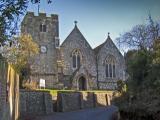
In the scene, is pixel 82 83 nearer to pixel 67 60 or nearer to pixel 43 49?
pixel 67 60

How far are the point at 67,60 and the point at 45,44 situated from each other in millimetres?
4235

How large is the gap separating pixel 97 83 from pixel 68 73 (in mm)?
5369

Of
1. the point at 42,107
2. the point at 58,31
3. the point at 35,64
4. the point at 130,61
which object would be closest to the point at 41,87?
the point at 35,64

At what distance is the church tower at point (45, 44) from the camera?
55.5 m

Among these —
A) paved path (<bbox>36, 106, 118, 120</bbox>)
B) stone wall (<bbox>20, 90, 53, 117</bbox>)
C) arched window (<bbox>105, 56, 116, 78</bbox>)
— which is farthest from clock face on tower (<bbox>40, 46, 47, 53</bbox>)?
paved path (<bbox>36, 106, 118, 120</bbox>)

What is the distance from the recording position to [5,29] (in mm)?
13664

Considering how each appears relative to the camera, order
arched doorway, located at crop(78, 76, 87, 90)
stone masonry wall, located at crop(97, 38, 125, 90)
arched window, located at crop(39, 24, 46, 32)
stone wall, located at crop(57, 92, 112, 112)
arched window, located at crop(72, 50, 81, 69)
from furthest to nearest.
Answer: stone masonry wall, located at crop(97, 38, 125, 90), arched window, located at crop(72, 50, 81, 69), arched doorway, located at crop(78, 76, 87, 90), arched window, located at crop(39, 24, 46, 32), stone wall, located at crop(57, 92, 112, 112)

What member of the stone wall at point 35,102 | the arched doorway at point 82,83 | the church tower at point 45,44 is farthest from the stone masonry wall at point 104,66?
the stone wall at point 35,102

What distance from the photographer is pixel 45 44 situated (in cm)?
5709

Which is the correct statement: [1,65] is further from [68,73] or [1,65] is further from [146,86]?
[68,73]

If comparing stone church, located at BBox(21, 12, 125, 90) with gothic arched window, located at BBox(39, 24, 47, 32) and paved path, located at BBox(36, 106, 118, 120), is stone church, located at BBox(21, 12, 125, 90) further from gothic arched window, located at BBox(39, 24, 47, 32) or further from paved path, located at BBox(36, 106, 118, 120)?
paved path, located at BBox(36, 106, 118, 120)

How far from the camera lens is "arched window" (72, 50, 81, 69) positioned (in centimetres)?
5872

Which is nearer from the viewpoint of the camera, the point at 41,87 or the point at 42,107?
the point at 42,107

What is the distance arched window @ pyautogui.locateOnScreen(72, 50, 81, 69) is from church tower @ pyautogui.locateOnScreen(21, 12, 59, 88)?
3.30m
